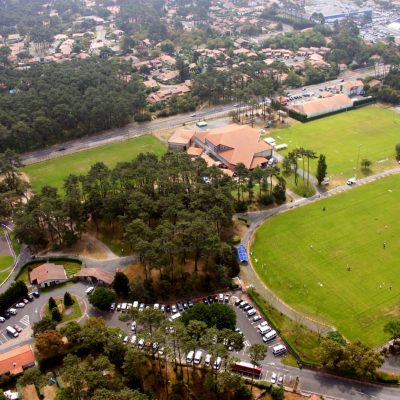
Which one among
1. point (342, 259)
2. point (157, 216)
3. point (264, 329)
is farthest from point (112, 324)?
point (342, 259)

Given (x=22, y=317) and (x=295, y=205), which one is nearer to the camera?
(x=22, y=317)

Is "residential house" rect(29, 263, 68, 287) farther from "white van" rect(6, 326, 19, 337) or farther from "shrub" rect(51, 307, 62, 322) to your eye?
"white van" rect(6, 326, 19, 337)

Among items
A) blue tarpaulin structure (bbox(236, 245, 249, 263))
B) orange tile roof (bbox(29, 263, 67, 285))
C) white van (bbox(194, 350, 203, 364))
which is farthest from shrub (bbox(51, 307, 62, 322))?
blue tarpaulin structure (bbox(236, 245, 249, 263))

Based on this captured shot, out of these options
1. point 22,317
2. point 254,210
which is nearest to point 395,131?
point 254,210

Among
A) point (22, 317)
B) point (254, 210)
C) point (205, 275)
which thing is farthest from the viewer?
point (254, 210)

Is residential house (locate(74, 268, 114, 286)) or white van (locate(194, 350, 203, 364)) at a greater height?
residential house (locate(74, 268, 114, 286))

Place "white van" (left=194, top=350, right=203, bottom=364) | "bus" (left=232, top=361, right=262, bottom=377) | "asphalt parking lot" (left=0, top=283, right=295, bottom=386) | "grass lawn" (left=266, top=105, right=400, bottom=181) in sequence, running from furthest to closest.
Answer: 1. "grass lawn" (left=266, top=105, right=400, bottom=181)
2. "white van" (left=194, top=350, right=203, bottom=364)
3. "asphalt parking lot" (left=0, top=283, right=295, bottom=386)
4. "bus" (left=232, top=361, right=262, bottom=377)

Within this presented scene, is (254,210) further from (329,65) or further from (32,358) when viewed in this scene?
(329,65)
